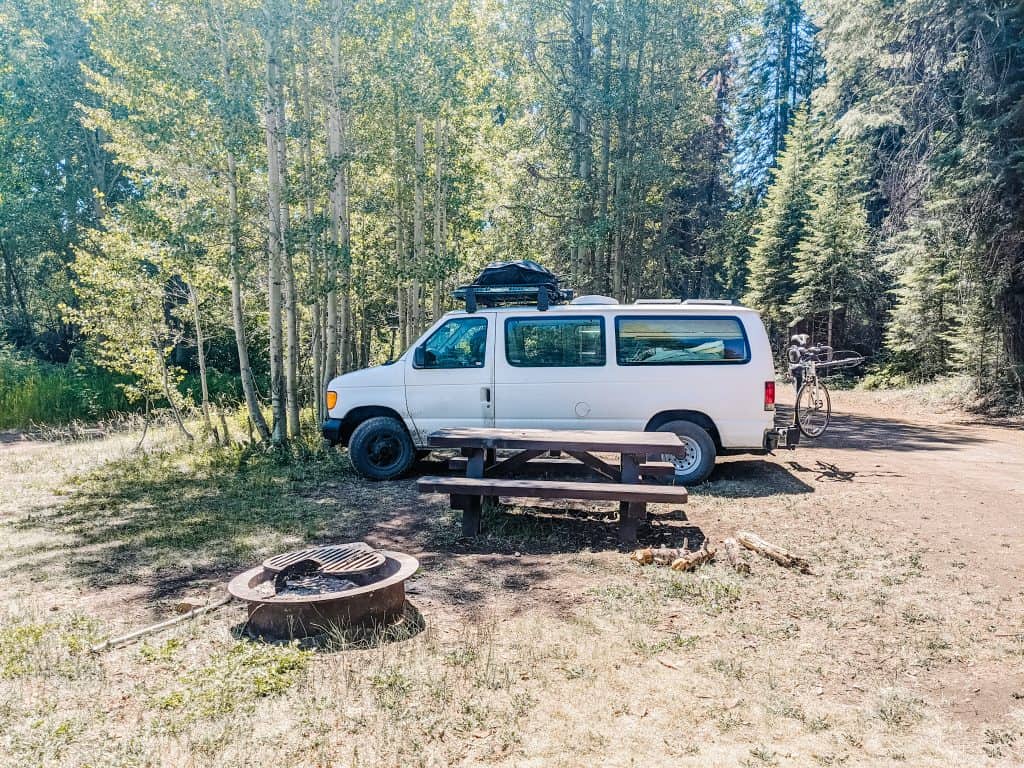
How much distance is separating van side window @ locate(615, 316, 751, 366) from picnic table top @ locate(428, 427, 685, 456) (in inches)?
63.3

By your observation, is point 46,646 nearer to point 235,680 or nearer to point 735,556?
point 235,680

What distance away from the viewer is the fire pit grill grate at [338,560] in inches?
171

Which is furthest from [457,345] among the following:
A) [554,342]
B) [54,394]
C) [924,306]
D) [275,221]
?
[924,306]

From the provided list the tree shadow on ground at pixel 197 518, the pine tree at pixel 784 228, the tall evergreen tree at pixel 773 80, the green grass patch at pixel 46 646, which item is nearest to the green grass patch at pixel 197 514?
the tree shadow on ground at pixel 197 518

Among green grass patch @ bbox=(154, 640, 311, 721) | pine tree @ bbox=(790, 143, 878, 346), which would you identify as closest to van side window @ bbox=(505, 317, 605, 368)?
green grass patch @ bbox=(154, 640, 311, 721)

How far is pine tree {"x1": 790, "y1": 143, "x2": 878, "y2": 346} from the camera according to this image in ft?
79.9

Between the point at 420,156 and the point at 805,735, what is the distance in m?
11.9

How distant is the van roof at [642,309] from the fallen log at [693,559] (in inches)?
138

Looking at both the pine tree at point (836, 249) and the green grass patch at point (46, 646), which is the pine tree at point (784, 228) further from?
the green grass patch at point (46, 646)

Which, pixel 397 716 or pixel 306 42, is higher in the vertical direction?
pixel 306 42

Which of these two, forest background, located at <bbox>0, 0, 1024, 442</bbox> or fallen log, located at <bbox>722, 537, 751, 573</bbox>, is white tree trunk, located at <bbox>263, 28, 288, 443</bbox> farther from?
fallen log, located at <bbox>722, 537, 751, 573</bbox>

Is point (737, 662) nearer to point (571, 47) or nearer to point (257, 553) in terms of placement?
point (257, 553)

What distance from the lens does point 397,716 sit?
304 centimetres

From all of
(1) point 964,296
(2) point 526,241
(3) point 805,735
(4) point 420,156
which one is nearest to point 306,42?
(4) point 420,156
